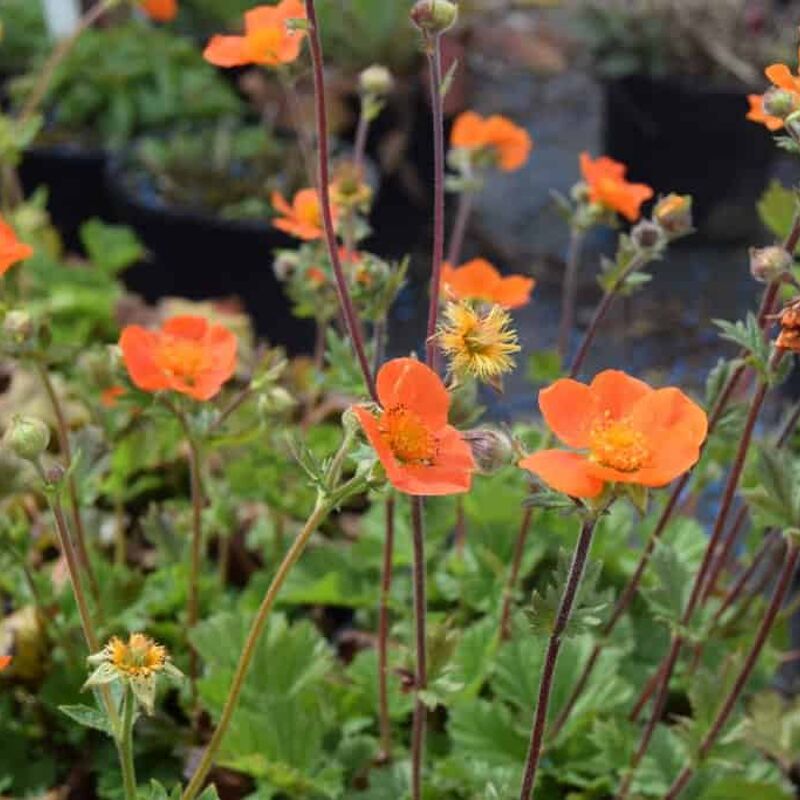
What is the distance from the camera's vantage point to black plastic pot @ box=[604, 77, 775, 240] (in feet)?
8.94

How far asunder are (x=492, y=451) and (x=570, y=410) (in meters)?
0.05

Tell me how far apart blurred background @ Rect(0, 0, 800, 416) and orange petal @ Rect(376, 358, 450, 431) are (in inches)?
58.4

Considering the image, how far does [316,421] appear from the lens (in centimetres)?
160

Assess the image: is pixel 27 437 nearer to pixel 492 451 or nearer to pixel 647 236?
pixel 492 451

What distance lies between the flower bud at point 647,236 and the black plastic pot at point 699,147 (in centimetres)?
175

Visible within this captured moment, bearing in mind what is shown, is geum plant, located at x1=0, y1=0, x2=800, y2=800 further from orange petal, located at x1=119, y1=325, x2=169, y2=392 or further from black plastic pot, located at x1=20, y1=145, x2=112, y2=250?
black plastic pot, located at x1=20, y1=145, x2=112, y2=250

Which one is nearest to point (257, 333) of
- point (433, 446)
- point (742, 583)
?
point (742, 583)

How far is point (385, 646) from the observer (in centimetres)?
113

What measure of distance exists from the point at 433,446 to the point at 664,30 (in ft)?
7.45

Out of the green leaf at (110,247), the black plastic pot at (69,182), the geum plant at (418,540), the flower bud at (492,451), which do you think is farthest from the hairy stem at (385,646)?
the black plastic pot at (69,182)

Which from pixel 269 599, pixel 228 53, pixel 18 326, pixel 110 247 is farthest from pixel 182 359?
pixel 110 247

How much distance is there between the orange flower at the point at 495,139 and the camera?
4.30 ft

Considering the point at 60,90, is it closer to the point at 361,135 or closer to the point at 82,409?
the point at 82,409

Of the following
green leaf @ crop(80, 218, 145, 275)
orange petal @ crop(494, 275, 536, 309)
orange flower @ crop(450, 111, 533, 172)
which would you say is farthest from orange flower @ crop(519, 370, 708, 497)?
green leaf @ crop(80, 218, 145, 275)
